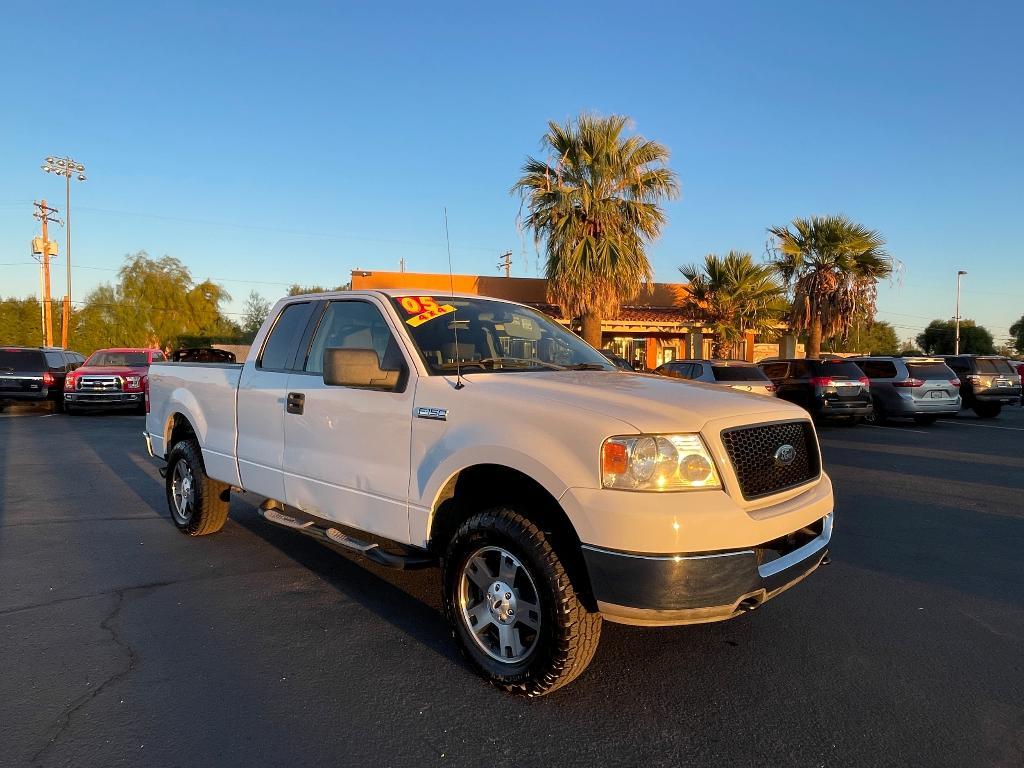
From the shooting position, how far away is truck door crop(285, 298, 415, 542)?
3668 millimetres

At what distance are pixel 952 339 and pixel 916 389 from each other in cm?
6117

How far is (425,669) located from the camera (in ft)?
11.2

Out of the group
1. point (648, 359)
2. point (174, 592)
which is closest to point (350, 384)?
point (174, 592)

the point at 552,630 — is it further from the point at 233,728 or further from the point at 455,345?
the point at 455,345

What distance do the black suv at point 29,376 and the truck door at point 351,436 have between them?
16.5m

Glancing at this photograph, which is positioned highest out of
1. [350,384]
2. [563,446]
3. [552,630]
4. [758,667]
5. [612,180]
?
[612,180]

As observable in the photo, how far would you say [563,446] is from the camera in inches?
115

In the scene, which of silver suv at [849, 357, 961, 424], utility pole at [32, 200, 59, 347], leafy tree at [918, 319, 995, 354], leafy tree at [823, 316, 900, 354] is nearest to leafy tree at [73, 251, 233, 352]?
utility pole at [32, 200, 59, 347]

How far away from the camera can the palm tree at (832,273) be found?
21.3 m

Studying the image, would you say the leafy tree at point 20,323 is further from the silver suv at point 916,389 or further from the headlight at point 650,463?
the headlight at point 650,463

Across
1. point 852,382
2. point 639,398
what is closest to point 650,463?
point 639,398

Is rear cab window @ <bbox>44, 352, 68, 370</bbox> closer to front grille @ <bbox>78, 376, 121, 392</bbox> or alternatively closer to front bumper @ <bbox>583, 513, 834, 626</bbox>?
front grille @ <bbox>78, 376, 121, 392</bbox>

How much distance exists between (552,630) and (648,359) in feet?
90.3

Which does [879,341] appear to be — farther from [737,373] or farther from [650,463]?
[650,463]
